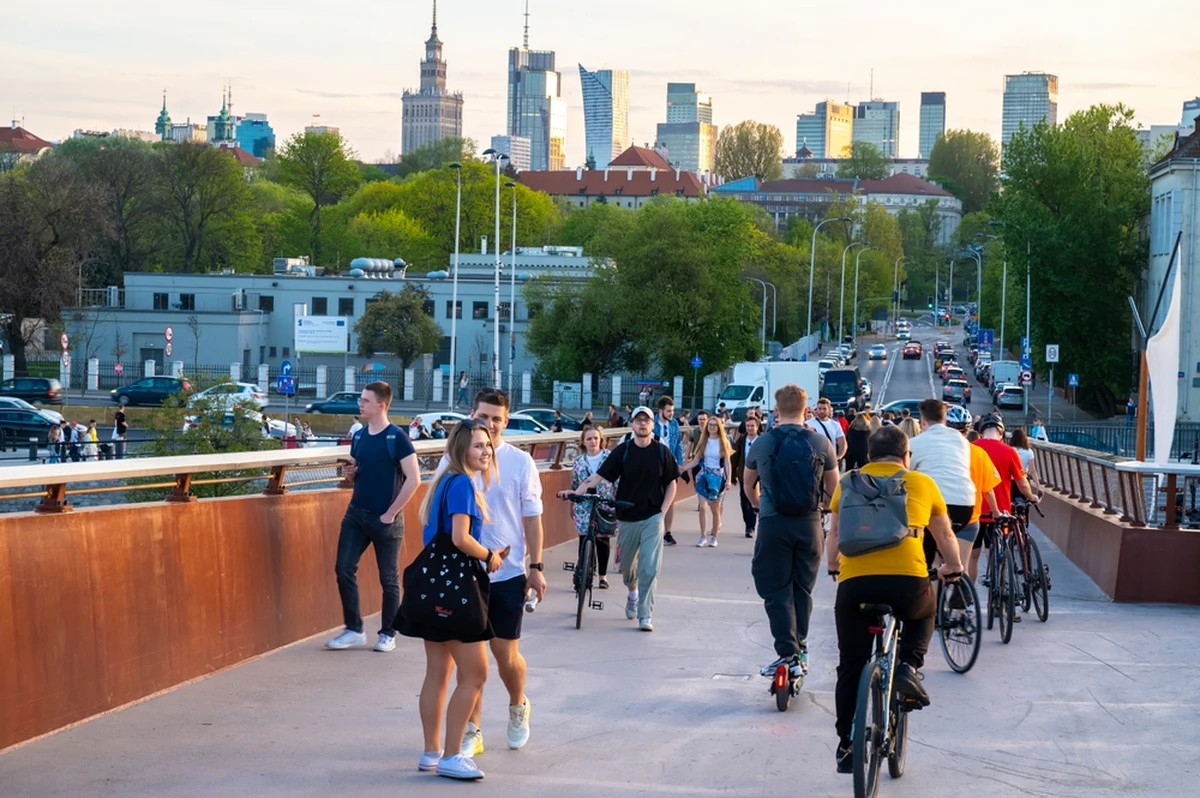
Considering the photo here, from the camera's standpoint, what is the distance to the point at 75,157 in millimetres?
107750

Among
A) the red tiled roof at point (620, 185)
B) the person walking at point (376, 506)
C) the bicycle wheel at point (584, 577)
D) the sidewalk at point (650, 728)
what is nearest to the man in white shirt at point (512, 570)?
the sidewalk at point (650, 728)

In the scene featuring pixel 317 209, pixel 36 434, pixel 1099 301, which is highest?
pixel 317 209

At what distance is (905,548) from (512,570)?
6.29ft

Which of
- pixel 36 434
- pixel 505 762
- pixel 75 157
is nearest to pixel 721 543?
pixel 505 762

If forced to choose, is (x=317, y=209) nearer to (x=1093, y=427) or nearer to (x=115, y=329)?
(x=115, y=329)

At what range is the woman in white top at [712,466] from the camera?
65.3 ft

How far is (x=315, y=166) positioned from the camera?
128 m

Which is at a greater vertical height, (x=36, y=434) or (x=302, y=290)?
(x=302, y=290)

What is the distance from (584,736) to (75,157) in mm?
107203

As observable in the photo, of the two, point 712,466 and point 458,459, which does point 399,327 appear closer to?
point 712,466

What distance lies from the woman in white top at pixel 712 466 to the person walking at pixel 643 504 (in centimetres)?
742

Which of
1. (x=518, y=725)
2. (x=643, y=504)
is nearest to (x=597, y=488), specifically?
(x=643, y=504)

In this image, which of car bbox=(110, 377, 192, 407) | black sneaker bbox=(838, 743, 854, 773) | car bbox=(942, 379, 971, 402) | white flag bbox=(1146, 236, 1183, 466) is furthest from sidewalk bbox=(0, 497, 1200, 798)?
car bbox=(942, 379, 971, 402)

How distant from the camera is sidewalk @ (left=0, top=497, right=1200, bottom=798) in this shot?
7.27m
